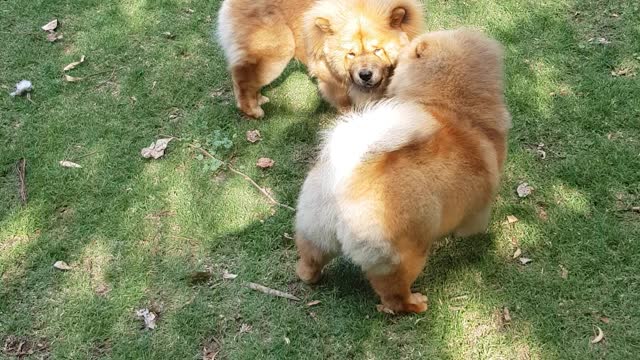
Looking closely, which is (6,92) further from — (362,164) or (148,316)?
(362,164)

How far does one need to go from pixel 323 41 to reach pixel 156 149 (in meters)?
1.39

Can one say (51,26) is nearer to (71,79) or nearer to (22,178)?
(71,79)

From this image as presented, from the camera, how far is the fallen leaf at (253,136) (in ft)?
12.9

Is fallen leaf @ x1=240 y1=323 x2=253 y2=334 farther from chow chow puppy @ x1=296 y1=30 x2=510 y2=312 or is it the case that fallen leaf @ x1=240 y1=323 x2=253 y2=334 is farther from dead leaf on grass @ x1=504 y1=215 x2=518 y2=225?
dead leaf on grass @ x1=504 y1=215 x2=518 y2=225

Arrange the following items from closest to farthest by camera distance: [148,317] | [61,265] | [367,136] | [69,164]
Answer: [367,136] < [148,317] < [61,265] < [69,164]

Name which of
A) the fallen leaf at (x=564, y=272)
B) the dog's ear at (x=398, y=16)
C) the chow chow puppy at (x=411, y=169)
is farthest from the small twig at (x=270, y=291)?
the dog's ear at (x=398, y=16)

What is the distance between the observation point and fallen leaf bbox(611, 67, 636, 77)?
4.04 m

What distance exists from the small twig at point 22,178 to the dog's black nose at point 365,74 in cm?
229

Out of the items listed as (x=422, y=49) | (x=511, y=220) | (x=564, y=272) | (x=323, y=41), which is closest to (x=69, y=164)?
(x=323, y=41)

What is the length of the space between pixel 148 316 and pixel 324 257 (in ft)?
3.41

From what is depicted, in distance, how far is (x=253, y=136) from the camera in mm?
3965

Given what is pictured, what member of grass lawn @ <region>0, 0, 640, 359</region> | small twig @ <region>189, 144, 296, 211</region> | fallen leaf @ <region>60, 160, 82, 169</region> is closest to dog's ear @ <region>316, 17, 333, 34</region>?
grass lawn @ <region>0, 0, 640, 359</region>

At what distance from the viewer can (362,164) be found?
90.2 inches

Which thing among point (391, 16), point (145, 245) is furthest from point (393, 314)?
point (391, 16)
